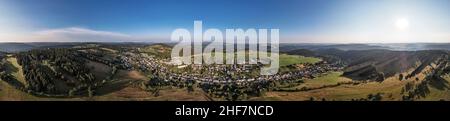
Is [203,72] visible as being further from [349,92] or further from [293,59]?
[349,92]

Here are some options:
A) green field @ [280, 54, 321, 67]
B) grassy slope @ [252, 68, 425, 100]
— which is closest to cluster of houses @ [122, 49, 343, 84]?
green field @ [280, 54, 321, 67]

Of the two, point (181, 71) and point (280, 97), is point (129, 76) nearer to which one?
point (181, 71)

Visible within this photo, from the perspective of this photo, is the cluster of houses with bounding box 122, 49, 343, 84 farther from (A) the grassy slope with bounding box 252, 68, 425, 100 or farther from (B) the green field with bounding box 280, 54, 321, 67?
(A) the grassy slope with bounding box 252, 68, 425, 100

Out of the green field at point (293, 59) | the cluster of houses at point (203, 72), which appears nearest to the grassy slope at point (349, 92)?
the cluster of houses at point (203, 72)

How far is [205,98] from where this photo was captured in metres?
20.0

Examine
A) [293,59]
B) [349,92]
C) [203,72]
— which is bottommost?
[349,92]

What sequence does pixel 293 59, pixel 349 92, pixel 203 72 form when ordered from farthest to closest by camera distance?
1. pixel 293 59
2. pixel 203 72
3. pixel 349 92

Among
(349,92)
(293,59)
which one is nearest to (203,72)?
(293,59)

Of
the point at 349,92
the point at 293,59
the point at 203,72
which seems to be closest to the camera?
the point at 349,92

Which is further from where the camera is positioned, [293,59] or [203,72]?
A: [293,59]

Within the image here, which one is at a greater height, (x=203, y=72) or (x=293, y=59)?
(x=293, y=59)

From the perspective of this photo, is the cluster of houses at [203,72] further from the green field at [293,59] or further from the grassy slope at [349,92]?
the grassy slope at [349,92]
